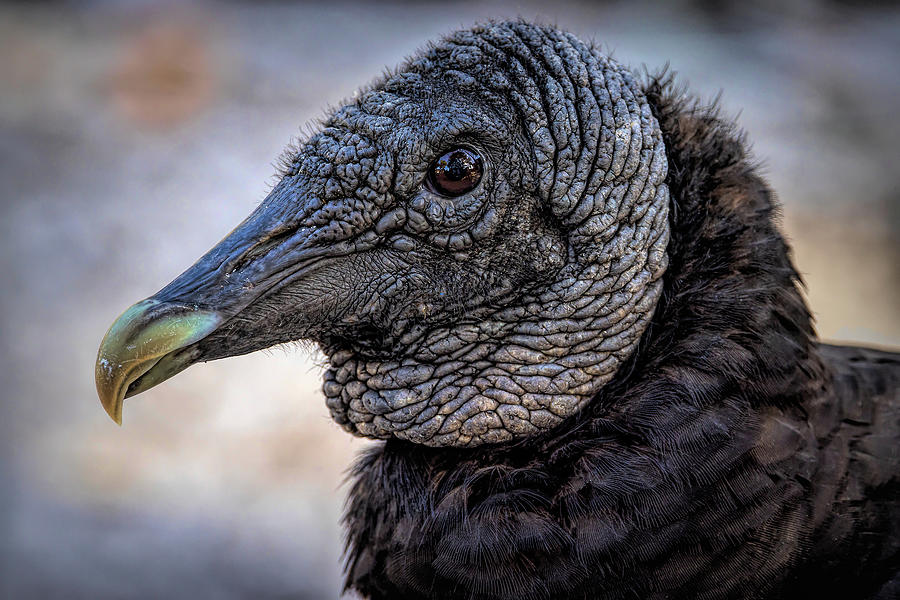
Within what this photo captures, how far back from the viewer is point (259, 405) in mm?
5477

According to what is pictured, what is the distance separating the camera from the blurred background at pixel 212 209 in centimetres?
491

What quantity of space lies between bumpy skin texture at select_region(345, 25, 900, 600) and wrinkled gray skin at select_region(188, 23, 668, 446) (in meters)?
0.10

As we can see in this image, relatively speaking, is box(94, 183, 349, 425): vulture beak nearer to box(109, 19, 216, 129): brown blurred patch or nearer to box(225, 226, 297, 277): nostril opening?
box(225, 226, 297, 277): nostril opening

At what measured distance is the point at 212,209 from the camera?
6750 mm

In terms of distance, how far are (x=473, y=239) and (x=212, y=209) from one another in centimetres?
495

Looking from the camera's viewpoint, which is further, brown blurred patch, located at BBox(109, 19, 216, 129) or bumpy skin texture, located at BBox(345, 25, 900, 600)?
brown blurred patch, located at BBox(109, 19, 216, 129)

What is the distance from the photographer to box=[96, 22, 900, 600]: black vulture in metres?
2.09

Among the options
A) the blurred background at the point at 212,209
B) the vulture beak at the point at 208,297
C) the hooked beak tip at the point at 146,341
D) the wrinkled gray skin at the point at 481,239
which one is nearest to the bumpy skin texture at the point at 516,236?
the wrinkled gray skin at the point at 481,239

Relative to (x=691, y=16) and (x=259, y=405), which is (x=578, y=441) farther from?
(x=691, y=16)

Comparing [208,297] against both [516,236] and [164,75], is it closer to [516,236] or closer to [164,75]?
[516,236]

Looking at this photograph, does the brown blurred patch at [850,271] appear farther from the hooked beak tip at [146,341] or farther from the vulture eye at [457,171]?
the hooked beak tip at [146,341]

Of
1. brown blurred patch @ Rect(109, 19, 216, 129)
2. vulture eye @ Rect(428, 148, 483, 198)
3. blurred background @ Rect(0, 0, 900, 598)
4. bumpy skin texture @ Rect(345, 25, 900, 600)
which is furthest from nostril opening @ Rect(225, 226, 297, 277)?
brown blurred patch @ Rect(109, 19, 216, 129)

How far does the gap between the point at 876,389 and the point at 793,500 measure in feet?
2.18

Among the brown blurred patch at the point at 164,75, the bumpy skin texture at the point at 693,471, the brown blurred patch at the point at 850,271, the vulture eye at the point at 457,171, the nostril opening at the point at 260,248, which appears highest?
the brown blurred patch at the point at 164,75
